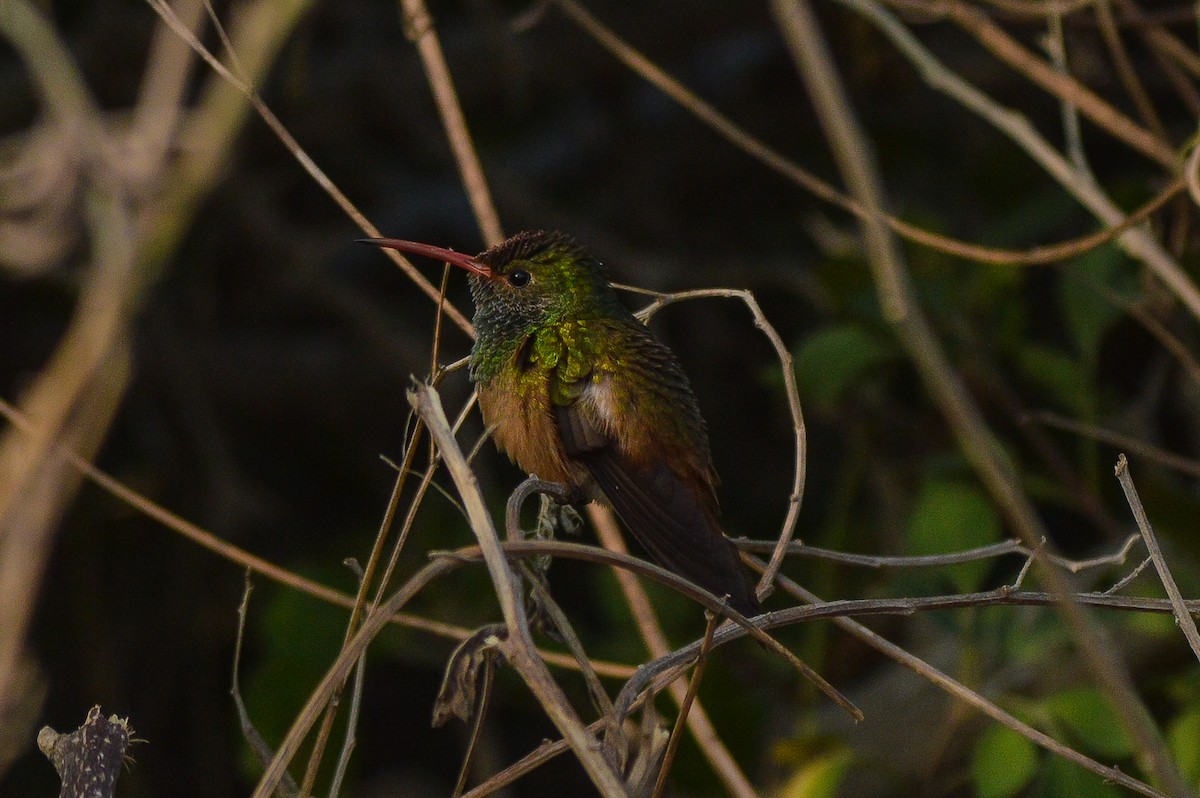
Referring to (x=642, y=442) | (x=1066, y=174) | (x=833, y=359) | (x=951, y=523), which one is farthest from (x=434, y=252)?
(x=951, y=523)

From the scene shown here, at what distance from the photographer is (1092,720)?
2912 mm

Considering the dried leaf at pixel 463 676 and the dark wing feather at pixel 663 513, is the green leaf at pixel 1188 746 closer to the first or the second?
the dark wing feather at pixel 663 513

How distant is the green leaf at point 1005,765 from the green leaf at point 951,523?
37cm

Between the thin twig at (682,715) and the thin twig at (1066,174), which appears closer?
the thin twig at (682,715)

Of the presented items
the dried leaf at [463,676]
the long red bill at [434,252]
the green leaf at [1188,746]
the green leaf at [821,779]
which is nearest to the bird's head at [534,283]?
the long red bill at [434,252]

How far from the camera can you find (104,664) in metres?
4.43

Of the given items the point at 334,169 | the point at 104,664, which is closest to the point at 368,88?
the point at 334,169

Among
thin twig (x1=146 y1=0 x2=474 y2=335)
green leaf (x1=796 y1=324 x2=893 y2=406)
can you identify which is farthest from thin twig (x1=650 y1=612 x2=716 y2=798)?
green leaf (x1=796 y1=324 x2=893 y2=406)

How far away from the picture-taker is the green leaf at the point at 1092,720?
2.88 m

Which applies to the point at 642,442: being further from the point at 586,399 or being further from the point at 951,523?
the point at 951,523

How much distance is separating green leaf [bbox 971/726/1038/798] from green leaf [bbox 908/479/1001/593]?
0.37m

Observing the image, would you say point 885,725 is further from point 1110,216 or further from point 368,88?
point 368,88

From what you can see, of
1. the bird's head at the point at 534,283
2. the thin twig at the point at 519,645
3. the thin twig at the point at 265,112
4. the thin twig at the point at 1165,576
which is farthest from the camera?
the bird's head at the point at 534,283

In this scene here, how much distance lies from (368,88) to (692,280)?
1.23 meters
